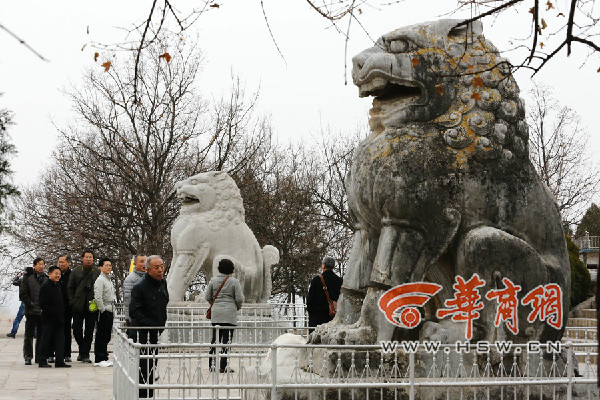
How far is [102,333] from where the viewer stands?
14250mm

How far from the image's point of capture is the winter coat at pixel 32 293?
1474 cm

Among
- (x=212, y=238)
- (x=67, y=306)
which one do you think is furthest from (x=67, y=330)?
(x=212, y=238)

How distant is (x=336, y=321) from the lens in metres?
8.31

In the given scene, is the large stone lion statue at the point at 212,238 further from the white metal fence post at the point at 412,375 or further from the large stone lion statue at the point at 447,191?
the white metal fence post at the point at 412,375

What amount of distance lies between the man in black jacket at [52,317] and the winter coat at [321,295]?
3.51 m

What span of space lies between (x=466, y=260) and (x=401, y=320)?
696 mm

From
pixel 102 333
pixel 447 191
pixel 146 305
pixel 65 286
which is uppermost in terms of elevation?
pixel 447 191

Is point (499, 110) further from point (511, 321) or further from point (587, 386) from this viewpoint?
point (587, 386)

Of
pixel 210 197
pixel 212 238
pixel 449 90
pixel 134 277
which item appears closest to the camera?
pixel 449 90

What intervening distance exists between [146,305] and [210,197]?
7.72 meters

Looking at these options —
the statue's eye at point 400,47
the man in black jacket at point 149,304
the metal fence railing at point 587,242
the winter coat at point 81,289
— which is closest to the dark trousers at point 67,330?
the winter coat at point 81,289

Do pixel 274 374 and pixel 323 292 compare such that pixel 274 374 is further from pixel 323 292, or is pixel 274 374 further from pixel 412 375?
pixel 323 292

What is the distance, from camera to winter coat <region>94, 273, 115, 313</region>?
13836 millimetres

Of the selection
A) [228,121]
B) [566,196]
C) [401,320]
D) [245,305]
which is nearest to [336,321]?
[401,320]
